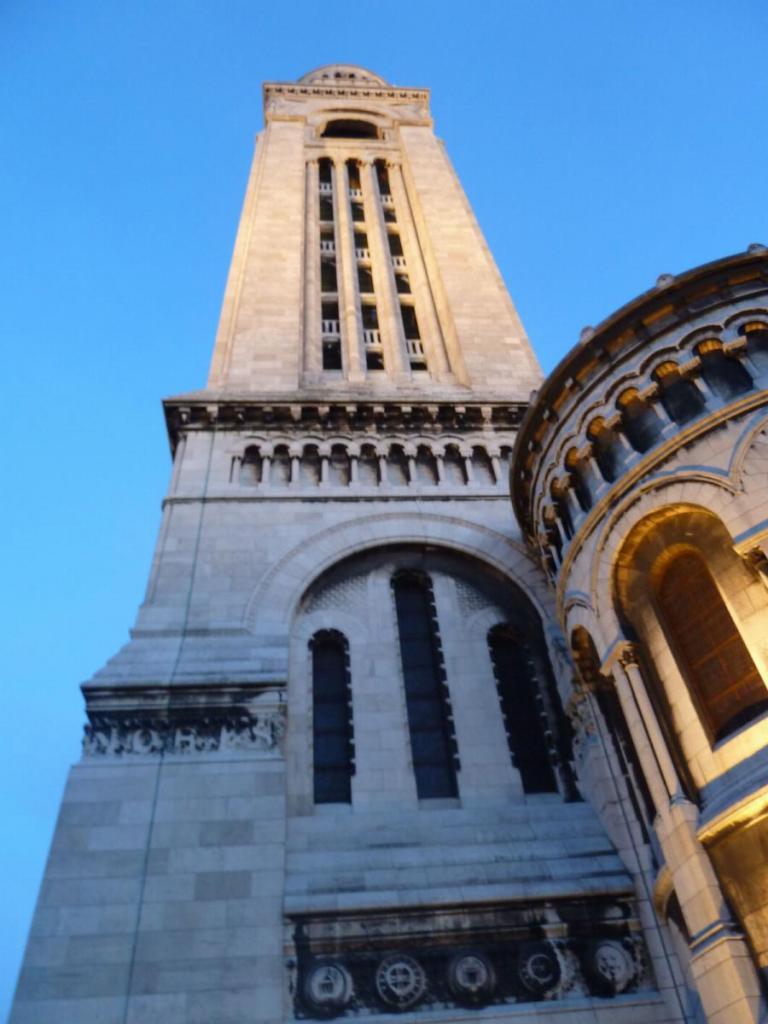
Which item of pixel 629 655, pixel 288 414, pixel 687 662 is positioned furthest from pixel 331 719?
pixel 288 414

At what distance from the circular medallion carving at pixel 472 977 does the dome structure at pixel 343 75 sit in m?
42.7

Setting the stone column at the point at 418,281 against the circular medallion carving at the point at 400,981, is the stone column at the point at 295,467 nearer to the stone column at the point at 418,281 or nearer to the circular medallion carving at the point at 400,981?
the stone column at the point at 418,281

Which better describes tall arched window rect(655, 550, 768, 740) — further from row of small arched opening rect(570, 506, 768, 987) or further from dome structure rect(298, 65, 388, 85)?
dome structure rect(298, 65, 388, 85)

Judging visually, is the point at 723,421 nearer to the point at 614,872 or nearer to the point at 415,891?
the point at 614,872

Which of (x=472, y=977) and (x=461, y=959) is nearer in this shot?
(x=472, y=977)

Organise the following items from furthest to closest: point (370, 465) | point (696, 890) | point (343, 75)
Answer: point (343, 75)
point (370, 465)
point (696, 890)

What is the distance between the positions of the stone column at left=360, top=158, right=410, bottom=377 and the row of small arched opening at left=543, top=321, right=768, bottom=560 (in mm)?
10020

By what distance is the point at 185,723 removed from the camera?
43.3 feet

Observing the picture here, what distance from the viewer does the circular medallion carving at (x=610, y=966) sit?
11422 millimetres

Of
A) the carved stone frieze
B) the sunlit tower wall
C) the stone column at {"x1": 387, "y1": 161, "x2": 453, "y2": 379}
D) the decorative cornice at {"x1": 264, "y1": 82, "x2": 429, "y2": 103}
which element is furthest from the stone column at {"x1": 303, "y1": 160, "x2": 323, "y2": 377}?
the carved stone frieze

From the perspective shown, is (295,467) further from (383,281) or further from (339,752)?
(383,281)

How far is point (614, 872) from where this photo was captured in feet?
40.9

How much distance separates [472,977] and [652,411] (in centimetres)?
841

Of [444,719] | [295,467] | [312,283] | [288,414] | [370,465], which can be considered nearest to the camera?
[444,719]
